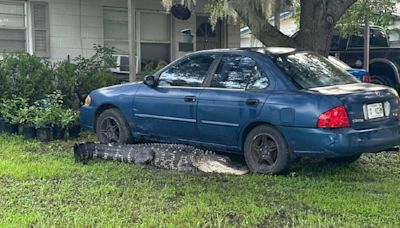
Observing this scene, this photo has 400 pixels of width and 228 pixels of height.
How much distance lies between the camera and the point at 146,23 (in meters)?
12.7

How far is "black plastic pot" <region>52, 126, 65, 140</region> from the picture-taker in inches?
330

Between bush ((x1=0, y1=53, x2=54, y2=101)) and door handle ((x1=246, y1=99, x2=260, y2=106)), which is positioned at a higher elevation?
bush ((x1=0, y1=53, x2=54, y2=101))

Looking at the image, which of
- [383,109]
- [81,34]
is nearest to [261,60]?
[383,109]

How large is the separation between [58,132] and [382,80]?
8488 mm

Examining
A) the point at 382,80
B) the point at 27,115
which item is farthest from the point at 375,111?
the point at 382,80

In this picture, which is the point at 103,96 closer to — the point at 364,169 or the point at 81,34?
the point at 364,169

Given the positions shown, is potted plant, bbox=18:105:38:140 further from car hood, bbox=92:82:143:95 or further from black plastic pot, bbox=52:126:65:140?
car hood, bbox=92:82:143:95

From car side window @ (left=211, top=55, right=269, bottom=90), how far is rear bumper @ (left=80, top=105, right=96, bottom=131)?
2.15 m

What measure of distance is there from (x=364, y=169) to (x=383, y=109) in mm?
884

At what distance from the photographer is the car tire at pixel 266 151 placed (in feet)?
19.3

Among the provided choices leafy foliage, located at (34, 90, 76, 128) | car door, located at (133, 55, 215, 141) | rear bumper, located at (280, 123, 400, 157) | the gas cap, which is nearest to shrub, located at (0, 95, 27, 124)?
leafy foliage, located at (34, 90, 76, 128)

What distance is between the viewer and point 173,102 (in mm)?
6812

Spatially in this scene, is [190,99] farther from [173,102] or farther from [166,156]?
[166,156]

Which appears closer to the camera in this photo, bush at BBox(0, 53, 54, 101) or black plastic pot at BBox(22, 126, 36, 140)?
black plastic pot at BBox(22, 126, 36, 140)
